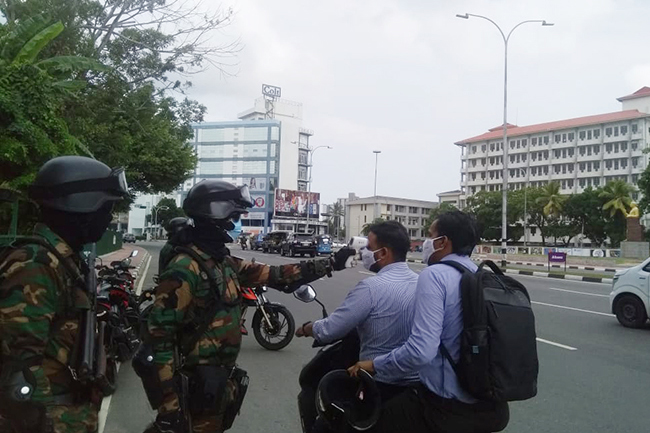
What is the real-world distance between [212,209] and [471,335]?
1281mm

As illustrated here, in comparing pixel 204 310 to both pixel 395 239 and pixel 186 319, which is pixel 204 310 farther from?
pixel 395 239

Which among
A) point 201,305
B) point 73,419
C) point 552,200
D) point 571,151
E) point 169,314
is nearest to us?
point 73,419

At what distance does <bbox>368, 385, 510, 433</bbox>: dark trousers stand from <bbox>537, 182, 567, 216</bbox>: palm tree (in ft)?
254

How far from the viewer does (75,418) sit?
6.42ft

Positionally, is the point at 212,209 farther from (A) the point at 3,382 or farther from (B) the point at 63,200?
(A) the point at 3,382

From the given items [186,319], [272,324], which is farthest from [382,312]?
[272,324]

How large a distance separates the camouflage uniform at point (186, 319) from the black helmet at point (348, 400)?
434 mm

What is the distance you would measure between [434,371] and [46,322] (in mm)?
→ 1535

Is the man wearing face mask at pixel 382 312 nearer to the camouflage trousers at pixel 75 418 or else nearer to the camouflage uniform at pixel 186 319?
the camouflage uniform at pixel 186 319

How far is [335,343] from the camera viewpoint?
314 centimetres

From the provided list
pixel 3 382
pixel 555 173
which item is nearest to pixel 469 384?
pixel 3 382

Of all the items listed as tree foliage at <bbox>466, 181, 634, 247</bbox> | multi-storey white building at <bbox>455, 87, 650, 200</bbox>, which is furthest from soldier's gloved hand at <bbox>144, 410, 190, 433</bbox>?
multi-storey white building at <bbox>455, 87, 650, 200</bbox>

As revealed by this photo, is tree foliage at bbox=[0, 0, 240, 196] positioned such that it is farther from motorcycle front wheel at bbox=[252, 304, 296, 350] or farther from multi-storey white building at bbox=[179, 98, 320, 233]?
multi-storey white building at bbox=[179, 98, 320, 233]

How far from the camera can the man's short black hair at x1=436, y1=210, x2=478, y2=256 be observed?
2740 mm
